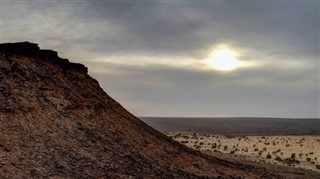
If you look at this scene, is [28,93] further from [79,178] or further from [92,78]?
[92,78]

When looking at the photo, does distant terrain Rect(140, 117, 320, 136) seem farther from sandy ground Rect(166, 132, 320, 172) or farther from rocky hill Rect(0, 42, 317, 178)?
rocky hill Rect(0, 42, 317, 178)

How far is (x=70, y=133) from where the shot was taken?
14766 millimetres

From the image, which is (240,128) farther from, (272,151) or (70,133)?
(70,133)

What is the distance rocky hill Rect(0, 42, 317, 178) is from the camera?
1285 centimetres

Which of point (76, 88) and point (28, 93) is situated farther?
point (76, 88)

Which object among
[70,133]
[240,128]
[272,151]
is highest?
[70,133]

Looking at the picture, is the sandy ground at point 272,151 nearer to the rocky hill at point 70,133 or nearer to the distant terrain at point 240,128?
the rocky hill at point 70,133

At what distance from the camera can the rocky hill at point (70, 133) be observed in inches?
506

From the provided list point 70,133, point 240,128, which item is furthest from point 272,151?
point 240,128

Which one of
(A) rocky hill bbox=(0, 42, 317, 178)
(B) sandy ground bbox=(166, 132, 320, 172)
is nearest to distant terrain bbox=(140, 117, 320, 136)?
(B) sandy ground bbox=(166, 132, 320, 172)

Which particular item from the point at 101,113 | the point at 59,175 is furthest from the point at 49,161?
the point at 101,113

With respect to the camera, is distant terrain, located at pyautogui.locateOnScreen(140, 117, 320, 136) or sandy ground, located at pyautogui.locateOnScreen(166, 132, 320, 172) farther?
distant terrain, located at pyautogui.locateOnScreen(140, 117, 320, 136)

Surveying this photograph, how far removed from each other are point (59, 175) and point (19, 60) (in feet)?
19.8

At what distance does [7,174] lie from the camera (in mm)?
11359
